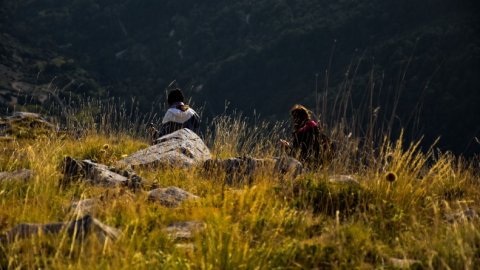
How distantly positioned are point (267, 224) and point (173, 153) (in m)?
3.30

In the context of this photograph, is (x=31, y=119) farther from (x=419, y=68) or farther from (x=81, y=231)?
(x=419, y=68)

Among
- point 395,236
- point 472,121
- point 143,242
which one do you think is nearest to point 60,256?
point 143,242

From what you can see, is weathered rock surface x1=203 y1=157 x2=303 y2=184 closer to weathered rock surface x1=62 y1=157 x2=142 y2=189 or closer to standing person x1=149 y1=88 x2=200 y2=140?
weathered rock surface x1=62 y1=157 x2=142 y2=189

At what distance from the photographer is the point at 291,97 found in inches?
7628

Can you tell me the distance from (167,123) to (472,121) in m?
157

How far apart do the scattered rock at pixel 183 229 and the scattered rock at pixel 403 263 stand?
135 cm

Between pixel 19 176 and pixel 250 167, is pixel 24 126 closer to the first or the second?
pixel 19 176

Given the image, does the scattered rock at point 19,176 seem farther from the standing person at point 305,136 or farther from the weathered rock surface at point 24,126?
the weathered rock surface at point 24,126

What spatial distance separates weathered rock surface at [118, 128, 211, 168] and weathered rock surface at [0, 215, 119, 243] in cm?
290

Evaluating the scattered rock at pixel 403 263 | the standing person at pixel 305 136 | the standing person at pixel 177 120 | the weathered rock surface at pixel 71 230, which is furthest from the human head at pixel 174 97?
the scattered rock at pixel 403 263

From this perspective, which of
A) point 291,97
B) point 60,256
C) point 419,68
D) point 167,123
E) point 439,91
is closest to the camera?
point 60,256

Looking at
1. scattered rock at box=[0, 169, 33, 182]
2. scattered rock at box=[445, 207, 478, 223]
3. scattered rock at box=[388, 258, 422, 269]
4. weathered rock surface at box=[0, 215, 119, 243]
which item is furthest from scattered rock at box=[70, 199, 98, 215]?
scattered rock at box=[445, 207, 478, 223]

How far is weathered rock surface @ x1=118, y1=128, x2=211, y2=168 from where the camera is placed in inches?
263

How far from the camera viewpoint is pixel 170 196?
191 inches
